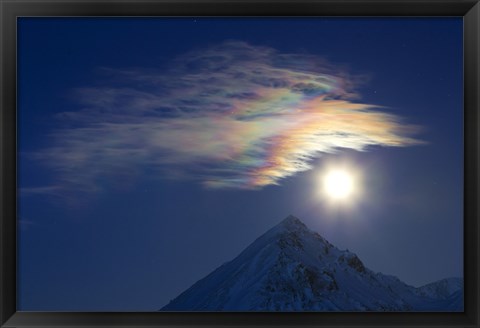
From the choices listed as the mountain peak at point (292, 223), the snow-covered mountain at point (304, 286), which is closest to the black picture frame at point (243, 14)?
the snow-covered mountain at point (304, 286)


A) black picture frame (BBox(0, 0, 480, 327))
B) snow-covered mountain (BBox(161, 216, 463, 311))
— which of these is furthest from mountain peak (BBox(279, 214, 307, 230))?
black picture frame (BBox(0, 0, 480, 327))

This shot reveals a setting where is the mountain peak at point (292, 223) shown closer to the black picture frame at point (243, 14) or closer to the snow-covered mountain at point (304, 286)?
the snow-covered mountain at point (304, 286)

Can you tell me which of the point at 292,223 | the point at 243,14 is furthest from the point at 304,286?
the point at 243,14

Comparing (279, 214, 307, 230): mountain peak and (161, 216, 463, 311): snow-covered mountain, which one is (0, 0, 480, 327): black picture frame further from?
(279, 214, 307, 230): mountain peak

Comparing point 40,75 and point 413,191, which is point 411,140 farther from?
point 40,75

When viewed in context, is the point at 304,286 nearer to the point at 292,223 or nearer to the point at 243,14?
the point at 292,223
